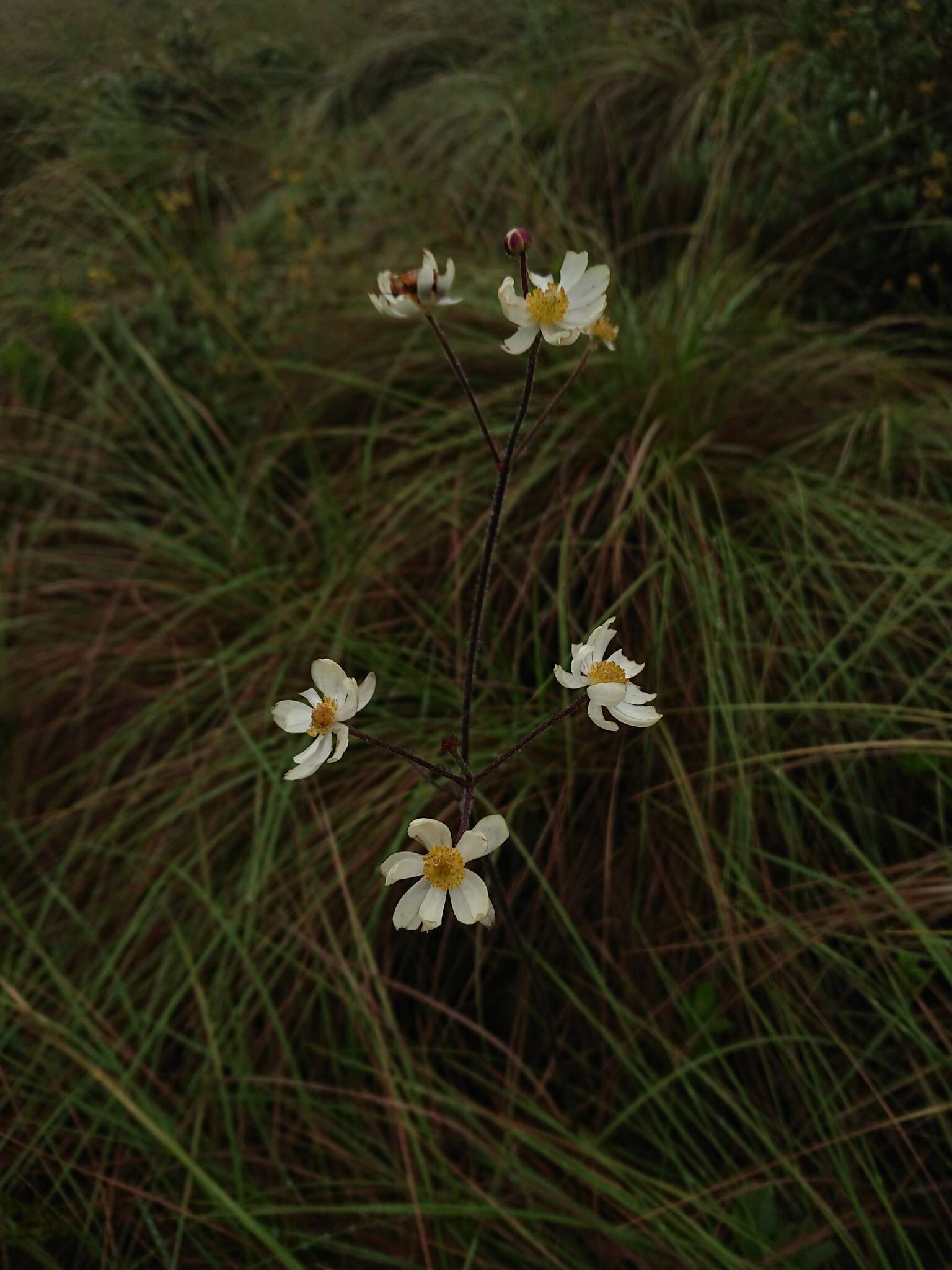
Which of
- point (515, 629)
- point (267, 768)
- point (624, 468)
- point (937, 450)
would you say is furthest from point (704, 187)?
point (267, 768)

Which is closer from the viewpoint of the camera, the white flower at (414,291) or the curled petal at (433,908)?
the curled petal at (433,908)

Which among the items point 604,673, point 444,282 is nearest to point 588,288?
point 444,282

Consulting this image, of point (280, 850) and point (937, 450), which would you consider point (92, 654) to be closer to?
point (280, 850)

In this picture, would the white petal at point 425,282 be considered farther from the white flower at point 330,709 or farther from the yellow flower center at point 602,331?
the white flower at point 330,709

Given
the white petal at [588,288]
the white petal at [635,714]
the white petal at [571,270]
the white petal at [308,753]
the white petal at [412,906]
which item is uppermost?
the white petal at [571,270]

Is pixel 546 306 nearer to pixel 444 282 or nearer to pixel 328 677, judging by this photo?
pixel 444 282

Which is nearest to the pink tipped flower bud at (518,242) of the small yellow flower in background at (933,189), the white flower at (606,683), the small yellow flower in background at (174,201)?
the white flower at (606,683)

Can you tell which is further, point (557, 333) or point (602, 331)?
point (602, 331)
